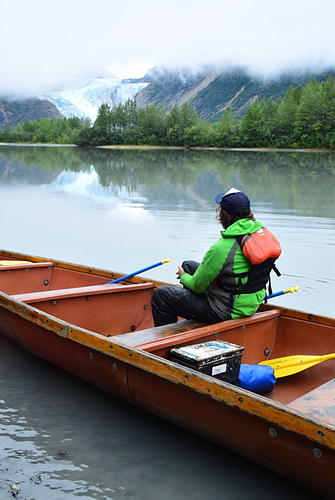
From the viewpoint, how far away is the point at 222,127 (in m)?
101

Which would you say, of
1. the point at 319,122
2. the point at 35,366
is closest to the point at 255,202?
the point at 35,366

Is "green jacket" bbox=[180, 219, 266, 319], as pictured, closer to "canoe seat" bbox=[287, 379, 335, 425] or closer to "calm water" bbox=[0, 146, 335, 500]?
"calm water" bbox=[0, 146, 335, 500]

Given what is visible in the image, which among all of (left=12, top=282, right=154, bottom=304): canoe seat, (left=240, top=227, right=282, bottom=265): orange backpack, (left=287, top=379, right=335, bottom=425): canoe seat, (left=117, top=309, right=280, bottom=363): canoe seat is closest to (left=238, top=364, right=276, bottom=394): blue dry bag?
(left=117, top=309, right=280, bottom=363): canoe seat

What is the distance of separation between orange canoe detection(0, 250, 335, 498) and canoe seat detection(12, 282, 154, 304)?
12 mm

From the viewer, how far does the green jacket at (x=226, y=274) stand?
5168 mm

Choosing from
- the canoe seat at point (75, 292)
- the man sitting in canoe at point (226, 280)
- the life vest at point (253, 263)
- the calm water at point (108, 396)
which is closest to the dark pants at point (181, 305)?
the man sitting in canoe at point (226, 280)

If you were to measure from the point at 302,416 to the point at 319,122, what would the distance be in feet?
272

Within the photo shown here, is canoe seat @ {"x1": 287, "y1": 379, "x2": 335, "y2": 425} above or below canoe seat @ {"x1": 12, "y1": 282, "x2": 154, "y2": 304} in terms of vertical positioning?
below

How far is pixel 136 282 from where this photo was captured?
733 cm

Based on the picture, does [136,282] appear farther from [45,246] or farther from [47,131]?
[47,131]

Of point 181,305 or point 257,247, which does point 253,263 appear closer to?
point 257,247

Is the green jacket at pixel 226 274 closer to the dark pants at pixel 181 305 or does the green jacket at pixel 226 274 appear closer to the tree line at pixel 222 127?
the dark pants at pixel 181 305

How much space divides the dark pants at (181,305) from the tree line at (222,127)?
7812cm

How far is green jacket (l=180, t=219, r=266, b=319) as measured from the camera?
5168 millimetres
